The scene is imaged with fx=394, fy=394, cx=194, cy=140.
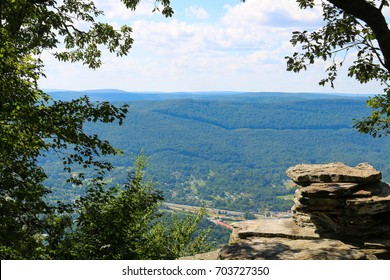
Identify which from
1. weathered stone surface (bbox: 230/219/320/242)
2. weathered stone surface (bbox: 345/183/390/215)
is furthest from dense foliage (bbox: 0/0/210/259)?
weathered stone surface (bbox: 345/183/390/215)

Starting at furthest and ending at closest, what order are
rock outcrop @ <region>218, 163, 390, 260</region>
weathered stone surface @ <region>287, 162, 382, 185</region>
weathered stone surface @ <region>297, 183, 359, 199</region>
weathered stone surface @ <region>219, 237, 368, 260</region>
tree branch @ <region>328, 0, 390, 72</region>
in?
weathered stone surface @ <region>287, 162, 382, 185</region>
weathered stone surface @ <region>297, 183, 359, 199</region>
rock outcrop @ <region>218, 163, 390, 260</region>
tree branch @ <region>328, 0, 390, 72</region>
weathered stone surface @ <region>219, 237, 368, 260</region>

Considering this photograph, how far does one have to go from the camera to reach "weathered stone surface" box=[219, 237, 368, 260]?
10.9 m

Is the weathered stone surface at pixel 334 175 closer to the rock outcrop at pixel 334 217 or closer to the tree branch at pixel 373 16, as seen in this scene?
the rock outcrop at pixel 334 217

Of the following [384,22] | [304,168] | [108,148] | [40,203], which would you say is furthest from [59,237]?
[384,22]

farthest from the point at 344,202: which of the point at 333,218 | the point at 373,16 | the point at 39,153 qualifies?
the point at 39,153

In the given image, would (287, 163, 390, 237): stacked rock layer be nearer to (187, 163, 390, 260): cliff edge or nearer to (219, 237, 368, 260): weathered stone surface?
(187, 163, 390, 260): cliff edge

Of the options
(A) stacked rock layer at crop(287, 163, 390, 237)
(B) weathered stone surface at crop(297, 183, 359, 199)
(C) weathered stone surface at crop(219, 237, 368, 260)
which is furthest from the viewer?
(B) weathered stone surface at crop(297, 183, 359, 199)

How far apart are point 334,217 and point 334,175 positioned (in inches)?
69.7

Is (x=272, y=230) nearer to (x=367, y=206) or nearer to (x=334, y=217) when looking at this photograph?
(x=334, y=217)

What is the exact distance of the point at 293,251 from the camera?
455 inches

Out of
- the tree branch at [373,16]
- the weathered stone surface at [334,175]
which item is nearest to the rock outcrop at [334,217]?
the weathered stone surface at [334,175]

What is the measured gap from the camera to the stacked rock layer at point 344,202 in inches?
573

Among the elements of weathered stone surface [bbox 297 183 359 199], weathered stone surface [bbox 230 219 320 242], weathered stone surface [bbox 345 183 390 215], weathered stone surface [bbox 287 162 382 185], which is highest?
weathered stone surface [bbox 287 162 382 185]

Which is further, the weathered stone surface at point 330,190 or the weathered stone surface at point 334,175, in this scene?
the weathered stone surface at point 334,175
